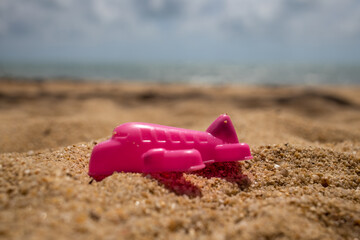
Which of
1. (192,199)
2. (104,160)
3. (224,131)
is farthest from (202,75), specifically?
(192,199)

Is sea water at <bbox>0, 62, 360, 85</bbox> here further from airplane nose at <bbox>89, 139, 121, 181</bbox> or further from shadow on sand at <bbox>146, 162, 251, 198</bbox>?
shadow on sand at <bbox>146, 162, 251, 198</bbox>

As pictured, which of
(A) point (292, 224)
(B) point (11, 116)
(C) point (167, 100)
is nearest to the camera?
(A) point (292, 224)

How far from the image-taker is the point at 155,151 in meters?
1.60

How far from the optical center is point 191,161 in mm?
1589

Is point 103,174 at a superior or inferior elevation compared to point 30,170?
inferior

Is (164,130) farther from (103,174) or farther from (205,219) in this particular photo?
(205,219)

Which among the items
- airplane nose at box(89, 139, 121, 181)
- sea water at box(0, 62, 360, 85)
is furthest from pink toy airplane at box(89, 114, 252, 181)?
sea water at box(0, 62, 360, 85)

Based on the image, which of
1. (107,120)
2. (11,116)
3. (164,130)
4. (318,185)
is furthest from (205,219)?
(11,116)

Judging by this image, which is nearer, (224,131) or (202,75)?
(224,131)

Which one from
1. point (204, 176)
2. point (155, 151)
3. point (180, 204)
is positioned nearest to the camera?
point (180, 204)

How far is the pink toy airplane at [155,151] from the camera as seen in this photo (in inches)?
62.7

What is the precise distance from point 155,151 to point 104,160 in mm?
400

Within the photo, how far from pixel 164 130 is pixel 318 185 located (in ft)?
3.99

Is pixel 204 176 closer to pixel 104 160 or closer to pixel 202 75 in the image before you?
pixel 104 160
